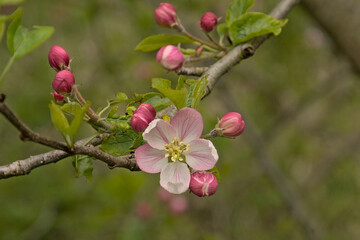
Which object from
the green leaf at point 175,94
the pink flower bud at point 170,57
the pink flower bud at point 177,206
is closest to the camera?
the green leaf at point 175,94

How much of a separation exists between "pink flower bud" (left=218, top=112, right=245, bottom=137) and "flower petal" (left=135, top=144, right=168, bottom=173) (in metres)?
0.14

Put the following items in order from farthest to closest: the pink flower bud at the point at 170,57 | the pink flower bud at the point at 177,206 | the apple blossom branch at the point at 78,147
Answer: the pink flower bud at the point at 177,206
the pink flower bud at the point at 170,57
the apple blossom branch at the point at 78,147

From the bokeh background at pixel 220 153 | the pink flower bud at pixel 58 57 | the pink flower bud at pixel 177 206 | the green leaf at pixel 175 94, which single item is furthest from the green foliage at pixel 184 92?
the pink flower bud at pixel 177 206

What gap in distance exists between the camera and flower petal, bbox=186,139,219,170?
2.93ft

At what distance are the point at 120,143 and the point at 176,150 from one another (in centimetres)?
13

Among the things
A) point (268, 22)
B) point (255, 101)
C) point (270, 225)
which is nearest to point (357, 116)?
point (255, 101)

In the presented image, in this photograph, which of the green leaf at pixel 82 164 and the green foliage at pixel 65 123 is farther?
the green leaf at pixel 82 164

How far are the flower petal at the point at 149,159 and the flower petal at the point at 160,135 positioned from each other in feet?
0.04

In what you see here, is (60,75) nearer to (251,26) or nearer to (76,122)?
(76,122)

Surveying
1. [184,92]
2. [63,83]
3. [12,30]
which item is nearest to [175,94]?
[184,92]

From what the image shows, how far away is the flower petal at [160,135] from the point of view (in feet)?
2.99

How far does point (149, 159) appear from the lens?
91 cm

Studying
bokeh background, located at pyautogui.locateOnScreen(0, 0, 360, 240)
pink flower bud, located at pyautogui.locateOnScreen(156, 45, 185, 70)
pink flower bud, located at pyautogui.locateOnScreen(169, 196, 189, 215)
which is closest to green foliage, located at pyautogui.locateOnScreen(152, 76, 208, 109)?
pink flower bud, located at pyautogui.locateOnScreen(156, 45, 185, 70)

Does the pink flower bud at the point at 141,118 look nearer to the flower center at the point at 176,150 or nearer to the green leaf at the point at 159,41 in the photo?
the flower center at the point at 176,150
